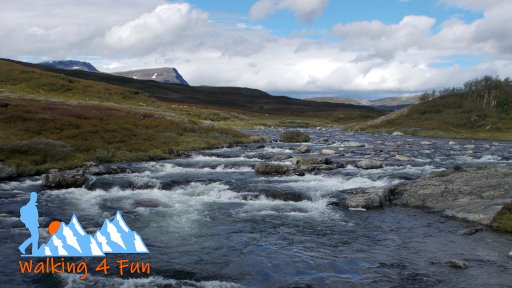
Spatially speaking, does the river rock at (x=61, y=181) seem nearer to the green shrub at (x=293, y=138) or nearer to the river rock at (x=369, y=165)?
the river rock at (x=369, y=165)

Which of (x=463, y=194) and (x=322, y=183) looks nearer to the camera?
(x=463, y=194)

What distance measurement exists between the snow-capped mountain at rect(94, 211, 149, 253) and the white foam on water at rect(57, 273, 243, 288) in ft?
4.53

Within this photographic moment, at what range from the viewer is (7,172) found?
2706cm

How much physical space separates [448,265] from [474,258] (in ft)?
4.61

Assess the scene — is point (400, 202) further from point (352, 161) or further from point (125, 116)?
point (125, 116)

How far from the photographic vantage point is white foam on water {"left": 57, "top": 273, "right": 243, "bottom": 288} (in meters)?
11.1

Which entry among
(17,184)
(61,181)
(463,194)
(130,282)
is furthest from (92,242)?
(463,194)

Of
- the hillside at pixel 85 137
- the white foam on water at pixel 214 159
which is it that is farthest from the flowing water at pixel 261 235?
the white foam on water at pixel 214 159

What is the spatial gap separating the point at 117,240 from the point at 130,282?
6.28 feet

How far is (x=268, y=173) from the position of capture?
29906mm

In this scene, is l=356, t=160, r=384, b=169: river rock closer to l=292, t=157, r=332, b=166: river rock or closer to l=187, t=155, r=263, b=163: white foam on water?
l=292, t=157, r=332, b=166: river rock

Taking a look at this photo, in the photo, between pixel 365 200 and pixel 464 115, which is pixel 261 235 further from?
pixel 464 115

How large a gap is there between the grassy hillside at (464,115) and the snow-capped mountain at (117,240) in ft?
233

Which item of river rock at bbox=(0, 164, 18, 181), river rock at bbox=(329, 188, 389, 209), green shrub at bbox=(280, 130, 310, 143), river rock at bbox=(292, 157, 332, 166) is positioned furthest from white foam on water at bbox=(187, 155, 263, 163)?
green shrub at bbox=(280, 130, 310, 143)
